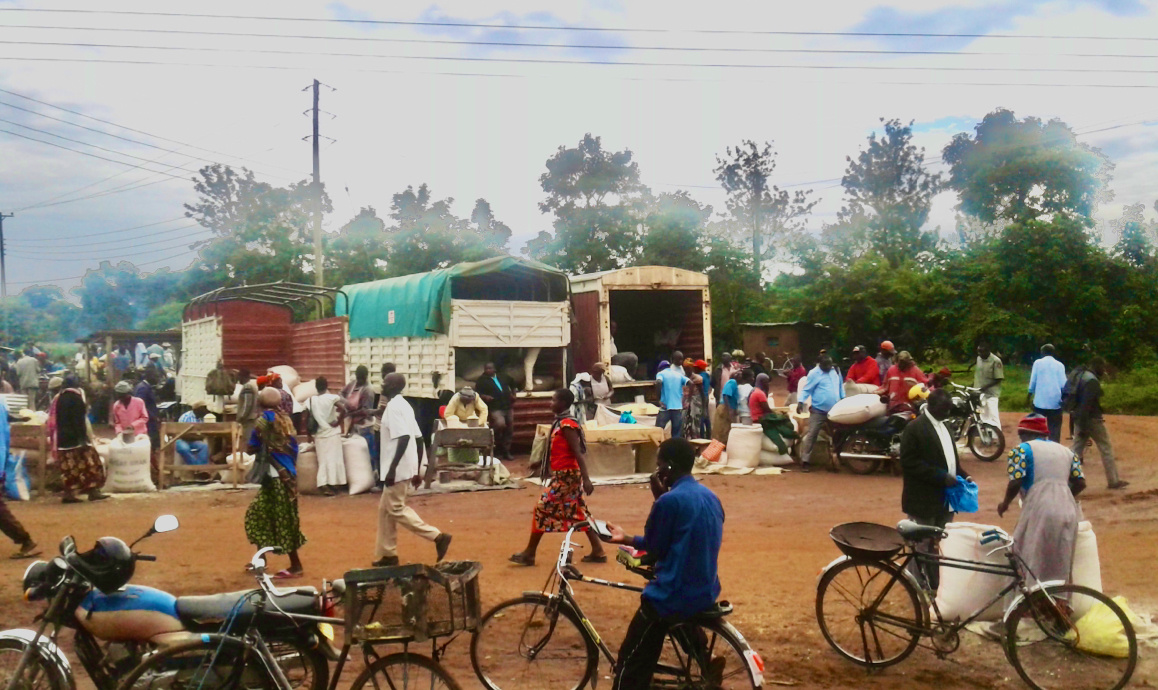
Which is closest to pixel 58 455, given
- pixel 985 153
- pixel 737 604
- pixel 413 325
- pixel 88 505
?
pixel 88 505

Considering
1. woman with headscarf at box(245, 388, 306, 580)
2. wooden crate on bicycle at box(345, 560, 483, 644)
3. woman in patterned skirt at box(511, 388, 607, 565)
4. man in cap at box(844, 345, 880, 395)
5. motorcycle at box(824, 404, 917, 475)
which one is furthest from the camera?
man in cap at box(844, 345, 880, 395)

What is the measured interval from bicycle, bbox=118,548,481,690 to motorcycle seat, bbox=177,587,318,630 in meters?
0.02

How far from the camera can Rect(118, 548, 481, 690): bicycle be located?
12.4 ft

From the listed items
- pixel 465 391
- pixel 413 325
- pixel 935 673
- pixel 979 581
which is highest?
pixel 413 325

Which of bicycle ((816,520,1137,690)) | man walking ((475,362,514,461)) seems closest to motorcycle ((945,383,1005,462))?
man walking ((475,362,514,461))

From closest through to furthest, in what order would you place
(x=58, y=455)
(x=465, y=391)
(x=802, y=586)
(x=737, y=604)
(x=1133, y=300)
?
(x=737, y=604), (x=802, y=586), (x=58, y=455), (x=465, y=391), (x=1133, y=300)

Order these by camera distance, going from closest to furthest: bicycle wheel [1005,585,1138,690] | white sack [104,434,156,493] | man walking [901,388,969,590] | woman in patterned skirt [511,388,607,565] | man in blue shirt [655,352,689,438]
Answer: bicycle wheel [1005,585,1138,690] → man walking [901,388,969,590] → woman in patterned skirt [511,388,607,565] → white sack [104,434,156,493] → man in blue shirt [655,352,689,438]

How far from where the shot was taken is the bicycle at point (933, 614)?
4.88 metres

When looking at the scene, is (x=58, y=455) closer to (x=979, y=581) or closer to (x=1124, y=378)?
(x=979, y=581)

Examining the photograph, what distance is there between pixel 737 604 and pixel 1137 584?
302 centimetres

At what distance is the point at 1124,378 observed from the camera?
23.3 metres

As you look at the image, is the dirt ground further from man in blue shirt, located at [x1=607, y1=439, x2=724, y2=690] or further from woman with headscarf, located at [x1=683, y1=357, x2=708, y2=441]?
woman with headscarf, located at [x1=683, y1=357, x2=708, y2=441]

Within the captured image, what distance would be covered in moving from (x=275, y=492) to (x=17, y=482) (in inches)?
219

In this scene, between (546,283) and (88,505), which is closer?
(88,505)
